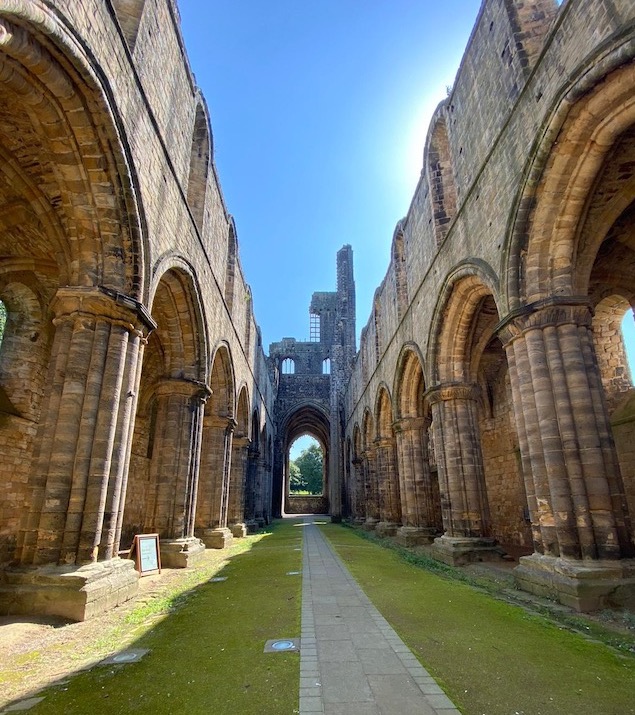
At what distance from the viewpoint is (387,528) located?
17578mm

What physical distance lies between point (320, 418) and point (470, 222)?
3308cm

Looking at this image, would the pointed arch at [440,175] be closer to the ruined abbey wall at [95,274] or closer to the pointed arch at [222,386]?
the ruined abbey wall at [95,274]

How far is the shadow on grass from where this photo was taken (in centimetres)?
308

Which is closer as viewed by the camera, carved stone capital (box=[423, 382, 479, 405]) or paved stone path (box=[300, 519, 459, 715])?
paved stone path (box=[300, 519, 459, 715])

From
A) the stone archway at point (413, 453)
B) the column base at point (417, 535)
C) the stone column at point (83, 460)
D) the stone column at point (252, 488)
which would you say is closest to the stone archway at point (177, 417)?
the stone column at point (83, 460)

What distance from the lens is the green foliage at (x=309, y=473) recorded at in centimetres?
6200

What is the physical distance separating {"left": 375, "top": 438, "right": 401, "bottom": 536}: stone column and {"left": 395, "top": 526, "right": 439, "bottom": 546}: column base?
Result: 3.20 metres

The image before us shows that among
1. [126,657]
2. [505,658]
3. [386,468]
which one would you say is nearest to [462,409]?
[505,658]

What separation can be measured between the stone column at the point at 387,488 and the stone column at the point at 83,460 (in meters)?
13.1

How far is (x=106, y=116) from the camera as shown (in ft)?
20.5

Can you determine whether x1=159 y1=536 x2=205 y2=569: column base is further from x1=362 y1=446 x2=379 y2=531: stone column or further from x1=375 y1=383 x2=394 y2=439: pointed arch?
x1=362 y1=446 x2=379 y2=531: stone column

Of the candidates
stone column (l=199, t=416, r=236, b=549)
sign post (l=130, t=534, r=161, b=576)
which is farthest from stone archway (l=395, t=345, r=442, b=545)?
sign post (l=130, t=534, r=161, b=576)

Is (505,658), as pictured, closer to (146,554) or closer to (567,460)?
(567,460)

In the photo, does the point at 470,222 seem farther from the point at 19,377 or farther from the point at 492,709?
the point at 19,377
